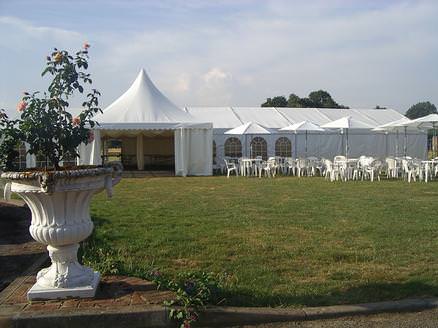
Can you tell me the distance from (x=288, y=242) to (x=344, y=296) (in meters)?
2.03

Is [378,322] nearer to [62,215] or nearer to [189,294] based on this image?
[189,294]

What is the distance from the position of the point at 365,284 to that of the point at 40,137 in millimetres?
3145

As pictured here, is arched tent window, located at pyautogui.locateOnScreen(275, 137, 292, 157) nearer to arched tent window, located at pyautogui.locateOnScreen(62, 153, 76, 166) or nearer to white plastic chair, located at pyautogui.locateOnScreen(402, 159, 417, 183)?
white plastic chair, located at pyautogui.locateOnScreen(402, 159, 417, 183)

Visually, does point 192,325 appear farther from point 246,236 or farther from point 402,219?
point 402,219

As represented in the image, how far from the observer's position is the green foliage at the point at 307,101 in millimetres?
49000

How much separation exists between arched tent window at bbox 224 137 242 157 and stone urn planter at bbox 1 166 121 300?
17.3 m

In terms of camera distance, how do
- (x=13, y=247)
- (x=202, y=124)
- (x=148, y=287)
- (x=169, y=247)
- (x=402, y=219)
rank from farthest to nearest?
(x=202, y=124) < (x=402, y=219) < (x=13, y=247) < (x=169, y=247) < (x=148, y=287)

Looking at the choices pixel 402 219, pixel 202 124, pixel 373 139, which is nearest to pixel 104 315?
pixel 402 219

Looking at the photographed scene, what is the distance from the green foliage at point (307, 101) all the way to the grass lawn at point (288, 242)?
3816cm

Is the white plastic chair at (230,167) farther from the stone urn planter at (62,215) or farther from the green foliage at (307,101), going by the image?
the green foliage at (307,101)

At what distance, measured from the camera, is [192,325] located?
12.0 ft

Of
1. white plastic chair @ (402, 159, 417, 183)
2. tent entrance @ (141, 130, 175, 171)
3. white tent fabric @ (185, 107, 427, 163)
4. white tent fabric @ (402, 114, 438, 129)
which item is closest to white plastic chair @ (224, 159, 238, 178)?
white tent fabric @ (185, 107, 427, 163)

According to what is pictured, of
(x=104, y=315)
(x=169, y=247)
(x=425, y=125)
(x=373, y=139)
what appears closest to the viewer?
(x=104, y=315)

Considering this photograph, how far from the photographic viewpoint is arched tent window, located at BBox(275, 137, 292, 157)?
21.7 m
